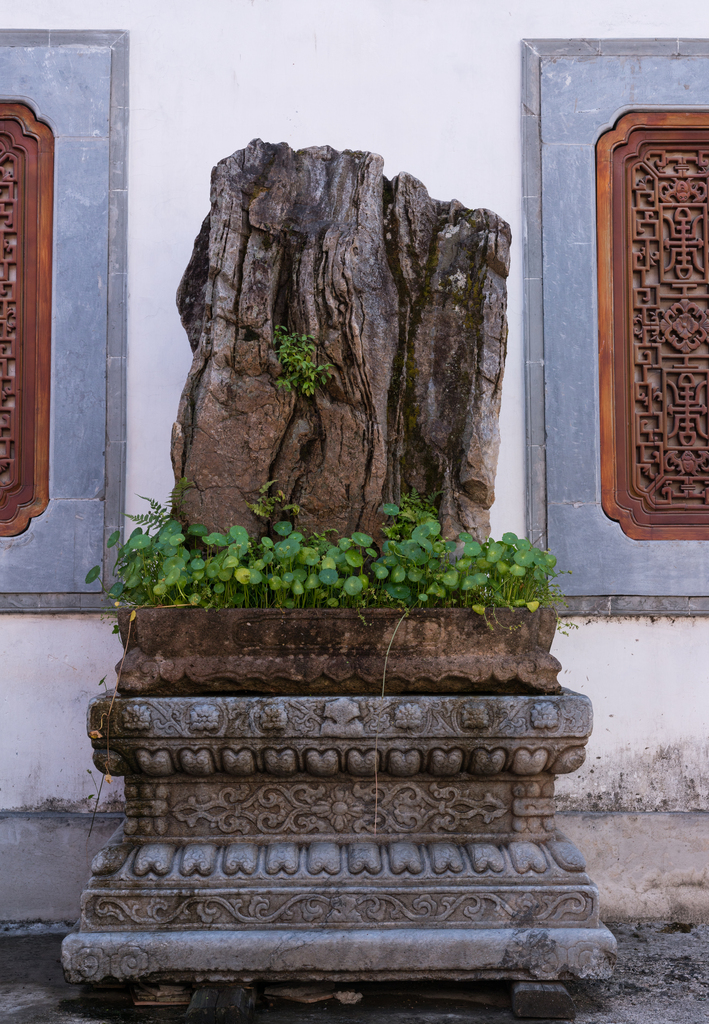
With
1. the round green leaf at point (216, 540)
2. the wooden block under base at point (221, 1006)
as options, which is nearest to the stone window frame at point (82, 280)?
the round green leaf at point (216, 540)

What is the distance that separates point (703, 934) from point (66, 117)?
13.7 ft

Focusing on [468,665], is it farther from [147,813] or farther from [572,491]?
[572,491]

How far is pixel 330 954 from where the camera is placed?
87.5 inches

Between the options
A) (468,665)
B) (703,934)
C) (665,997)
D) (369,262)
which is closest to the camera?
(468,665)

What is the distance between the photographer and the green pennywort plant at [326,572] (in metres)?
2.35

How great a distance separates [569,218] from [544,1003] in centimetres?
289

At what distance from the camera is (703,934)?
3.12m

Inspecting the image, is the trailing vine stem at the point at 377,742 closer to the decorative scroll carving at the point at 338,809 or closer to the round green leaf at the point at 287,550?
the decorative scroll carving at the point at 338,809

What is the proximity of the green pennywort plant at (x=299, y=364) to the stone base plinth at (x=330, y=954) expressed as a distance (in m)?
1.60

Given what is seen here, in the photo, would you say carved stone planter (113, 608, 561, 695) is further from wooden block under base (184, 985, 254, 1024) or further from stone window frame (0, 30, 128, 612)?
stone window frame (0, 30, 128, 612)

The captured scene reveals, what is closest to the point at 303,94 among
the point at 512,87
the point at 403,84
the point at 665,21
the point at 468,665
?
the point at 403,84

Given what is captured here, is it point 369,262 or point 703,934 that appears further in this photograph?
point 703,934

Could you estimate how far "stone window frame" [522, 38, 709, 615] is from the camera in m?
3.42

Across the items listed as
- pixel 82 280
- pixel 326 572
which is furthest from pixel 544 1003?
pixel 82 280
